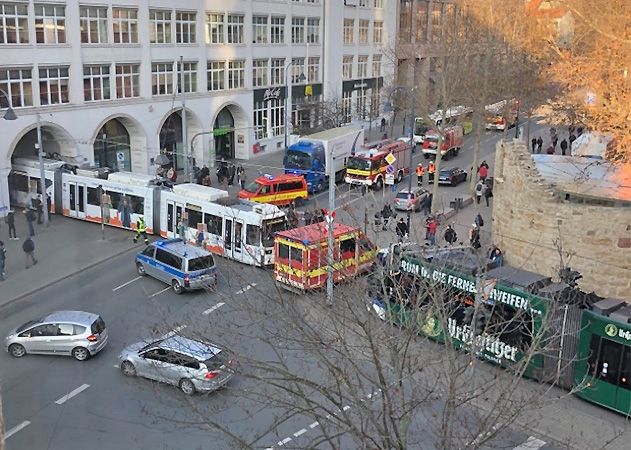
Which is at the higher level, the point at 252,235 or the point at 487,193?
the point at 252,235

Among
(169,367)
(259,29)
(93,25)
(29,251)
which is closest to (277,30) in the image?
(259,29)

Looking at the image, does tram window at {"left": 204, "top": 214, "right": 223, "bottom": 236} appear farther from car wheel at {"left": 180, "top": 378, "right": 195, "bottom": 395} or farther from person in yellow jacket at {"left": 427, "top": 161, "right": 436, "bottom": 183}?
person in yellow jacket at {"left": 427, "top": 161, "right": 436, "bottom": 183}

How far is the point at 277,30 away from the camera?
5359 centimetres

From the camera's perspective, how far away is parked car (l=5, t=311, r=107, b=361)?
18453mm

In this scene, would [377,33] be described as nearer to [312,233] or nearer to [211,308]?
[312,233]

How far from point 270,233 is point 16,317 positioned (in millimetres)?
8917

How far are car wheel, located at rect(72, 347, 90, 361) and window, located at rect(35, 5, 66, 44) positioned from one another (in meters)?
21.6

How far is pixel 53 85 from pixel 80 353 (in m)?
21.5

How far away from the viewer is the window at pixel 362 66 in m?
66.9

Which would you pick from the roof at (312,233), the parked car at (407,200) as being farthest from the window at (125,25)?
the roof at (312,233)

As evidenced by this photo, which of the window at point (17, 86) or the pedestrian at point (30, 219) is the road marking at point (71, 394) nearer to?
the pedestrian at point (30, 219)

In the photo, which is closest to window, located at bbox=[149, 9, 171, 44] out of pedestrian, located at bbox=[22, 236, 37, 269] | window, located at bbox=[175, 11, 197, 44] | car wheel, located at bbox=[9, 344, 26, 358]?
window, located at bbox=[175, 11, 197, 44]

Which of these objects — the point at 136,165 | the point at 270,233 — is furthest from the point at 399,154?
the point at 270,233

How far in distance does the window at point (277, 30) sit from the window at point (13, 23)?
21.8 m
